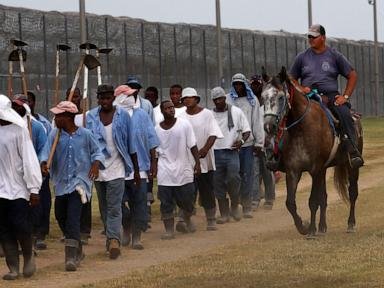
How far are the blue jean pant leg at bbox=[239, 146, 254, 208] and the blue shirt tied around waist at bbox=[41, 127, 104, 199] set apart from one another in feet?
17.6

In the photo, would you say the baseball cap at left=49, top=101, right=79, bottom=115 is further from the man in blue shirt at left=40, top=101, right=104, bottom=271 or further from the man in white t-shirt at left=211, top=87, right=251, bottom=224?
the man in white t-shirt at left=211, top=87, right=251, bottom=224

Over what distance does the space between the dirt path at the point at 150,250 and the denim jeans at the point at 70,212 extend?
1.33 feet

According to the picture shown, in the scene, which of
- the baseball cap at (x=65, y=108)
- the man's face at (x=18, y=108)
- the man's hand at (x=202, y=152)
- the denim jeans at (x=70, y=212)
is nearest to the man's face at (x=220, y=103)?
the man's hand at (x=202, y=152)

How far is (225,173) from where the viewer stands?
51.9 feet

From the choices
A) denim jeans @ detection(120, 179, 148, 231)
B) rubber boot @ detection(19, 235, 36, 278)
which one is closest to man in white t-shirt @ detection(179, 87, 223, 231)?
denim jeans @ detection(120, 179, 148, 231)

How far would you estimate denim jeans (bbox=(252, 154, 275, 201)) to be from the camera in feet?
56.9

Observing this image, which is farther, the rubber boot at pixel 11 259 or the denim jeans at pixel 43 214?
the denim jeans at pixel 43 214

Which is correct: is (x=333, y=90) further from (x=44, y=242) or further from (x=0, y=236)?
(x=0, y=236)

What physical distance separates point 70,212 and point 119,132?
1436 mm

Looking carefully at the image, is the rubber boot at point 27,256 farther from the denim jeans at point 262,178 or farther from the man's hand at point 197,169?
the denim jeans at point 262,178

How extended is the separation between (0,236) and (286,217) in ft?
21.3

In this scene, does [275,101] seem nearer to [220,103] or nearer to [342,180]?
[342,180]

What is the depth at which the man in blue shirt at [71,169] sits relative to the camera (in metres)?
11.2

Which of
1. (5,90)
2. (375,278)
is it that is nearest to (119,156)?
(375,278)
